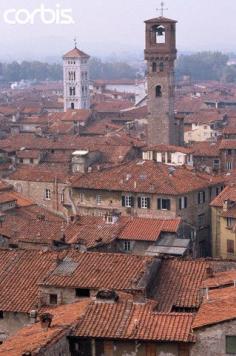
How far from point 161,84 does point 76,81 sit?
50.8 metres

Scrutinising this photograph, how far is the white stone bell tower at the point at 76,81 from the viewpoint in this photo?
426 feet

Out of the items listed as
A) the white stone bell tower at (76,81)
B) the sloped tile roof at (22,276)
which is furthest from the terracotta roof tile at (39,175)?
the white stone bell tower at (76,81)

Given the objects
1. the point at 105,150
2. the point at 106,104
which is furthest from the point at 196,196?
the point at 106,104

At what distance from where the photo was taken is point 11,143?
83.5 metres

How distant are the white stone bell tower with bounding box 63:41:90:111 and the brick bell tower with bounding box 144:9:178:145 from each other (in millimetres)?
47275

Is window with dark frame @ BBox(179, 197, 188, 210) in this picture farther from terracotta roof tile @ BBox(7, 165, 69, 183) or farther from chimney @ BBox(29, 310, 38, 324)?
chimney @ BBox(29, 310, 38, 324)

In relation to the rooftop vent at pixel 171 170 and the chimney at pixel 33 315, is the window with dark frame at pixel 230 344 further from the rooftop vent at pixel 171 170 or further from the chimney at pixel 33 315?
the rooftop vent at pixel 171 170

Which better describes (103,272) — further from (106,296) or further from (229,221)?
(229,221)

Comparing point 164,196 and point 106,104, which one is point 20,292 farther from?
point 106,104

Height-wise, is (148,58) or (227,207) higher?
(148,58)

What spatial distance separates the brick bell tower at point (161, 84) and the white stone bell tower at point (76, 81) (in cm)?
4727

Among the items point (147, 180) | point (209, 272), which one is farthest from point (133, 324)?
point (147, 180)

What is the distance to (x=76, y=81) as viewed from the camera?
131m

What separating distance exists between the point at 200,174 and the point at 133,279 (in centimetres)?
2937
